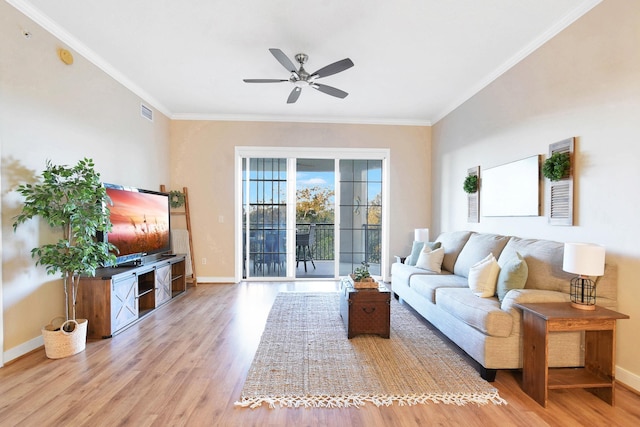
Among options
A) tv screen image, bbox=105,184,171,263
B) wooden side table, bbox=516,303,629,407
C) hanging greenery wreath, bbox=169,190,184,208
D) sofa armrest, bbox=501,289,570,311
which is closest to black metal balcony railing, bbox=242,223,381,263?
hanging greenery wreath, bbox=169,190,184,208

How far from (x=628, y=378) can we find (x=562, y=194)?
4.79 feet

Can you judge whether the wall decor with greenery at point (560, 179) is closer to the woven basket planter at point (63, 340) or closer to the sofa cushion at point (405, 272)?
the sofa cushion at point (405, 272)

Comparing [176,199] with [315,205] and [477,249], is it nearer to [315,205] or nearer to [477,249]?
[315,205]

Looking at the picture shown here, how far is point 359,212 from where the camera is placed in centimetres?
545

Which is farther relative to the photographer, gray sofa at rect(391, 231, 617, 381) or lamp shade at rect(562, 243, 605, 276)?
gray sofa at rect(391, 231, 617, 381)

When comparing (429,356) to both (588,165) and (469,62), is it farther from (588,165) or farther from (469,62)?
(469,62)

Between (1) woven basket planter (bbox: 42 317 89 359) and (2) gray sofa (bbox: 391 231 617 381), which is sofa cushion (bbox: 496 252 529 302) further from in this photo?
(1) woven basket planter (bbox: 42 317 89 359)

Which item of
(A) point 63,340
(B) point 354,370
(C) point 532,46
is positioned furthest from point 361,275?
(C) point 532,46

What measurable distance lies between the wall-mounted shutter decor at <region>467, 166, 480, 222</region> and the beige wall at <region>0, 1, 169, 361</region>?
4.74 meters

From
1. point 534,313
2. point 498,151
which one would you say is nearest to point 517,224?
point 498,151

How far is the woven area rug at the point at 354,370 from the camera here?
77.7 inches

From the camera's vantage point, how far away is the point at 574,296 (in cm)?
214

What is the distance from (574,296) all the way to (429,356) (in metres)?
1.19

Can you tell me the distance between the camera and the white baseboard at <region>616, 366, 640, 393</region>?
2.05 metres
